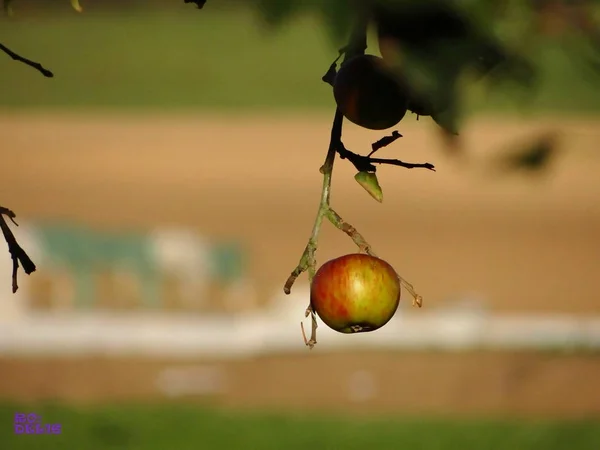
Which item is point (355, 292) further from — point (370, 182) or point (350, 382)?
point (350, 382)

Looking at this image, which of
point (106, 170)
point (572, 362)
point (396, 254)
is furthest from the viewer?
point (106, 170)

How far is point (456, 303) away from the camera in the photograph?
6.83 meters

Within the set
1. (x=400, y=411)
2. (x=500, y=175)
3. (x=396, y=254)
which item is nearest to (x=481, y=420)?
(x=400, y=411)

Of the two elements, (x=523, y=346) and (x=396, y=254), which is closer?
(x=523, y=346)

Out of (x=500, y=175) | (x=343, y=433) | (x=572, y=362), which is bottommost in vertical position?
(x=500, y=175)

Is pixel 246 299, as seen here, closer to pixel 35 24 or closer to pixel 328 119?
pixel 328 119

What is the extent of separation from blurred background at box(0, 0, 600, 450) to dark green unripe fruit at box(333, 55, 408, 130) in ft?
0.42

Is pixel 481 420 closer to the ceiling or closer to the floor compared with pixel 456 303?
closer to the floor

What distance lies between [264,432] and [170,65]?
34.5ft

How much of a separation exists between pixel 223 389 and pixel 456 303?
181 centimetres

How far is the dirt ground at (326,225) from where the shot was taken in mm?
5621

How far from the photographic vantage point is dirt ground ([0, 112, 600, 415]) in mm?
5621

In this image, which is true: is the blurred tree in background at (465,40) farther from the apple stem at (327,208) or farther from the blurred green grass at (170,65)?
the blurred green grass at (170,65)

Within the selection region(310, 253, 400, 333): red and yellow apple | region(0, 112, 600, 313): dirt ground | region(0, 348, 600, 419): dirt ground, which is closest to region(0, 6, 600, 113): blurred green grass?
region(0, 112, 600, 313): dirt ground
